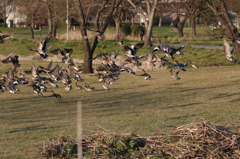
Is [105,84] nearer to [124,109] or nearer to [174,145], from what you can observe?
[124,109]

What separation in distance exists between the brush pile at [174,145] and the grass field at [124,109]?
412mm

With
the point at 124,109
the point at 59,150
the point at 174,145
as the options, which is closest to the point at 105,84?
the point at 124,109

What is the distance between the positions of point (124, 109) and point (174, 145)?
287 inches

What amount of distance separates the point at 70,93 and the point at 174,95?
4.07 meters

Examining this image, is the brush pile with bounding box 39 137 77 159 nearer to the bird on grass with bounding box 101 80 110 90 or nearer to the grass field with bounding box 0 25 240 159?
the grass field with bounding box 0 25 240 159

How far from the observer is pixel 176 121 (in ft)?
34.5

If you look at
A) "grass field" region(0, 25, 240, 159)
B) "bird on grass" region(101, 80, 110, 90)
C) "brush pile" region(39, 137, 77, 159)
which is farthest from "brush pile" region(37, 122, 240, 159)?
"bird on grass" region(101, 80, 110, 90)

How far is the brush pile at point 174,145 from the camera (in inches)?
211

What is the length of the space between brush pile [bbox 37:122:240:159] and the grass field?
1.35 ft

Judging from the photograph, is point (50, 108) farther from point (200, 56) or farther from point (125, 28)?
point (125, 28)

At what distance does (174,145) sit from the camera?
5.46 m

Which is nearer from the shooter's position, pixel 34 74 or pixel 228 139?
pixel 228 139

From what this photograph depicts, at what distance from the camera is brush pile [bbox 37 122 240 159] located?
5367 mm

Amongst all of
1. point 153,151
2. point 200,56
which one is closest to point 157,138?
point 153,151
